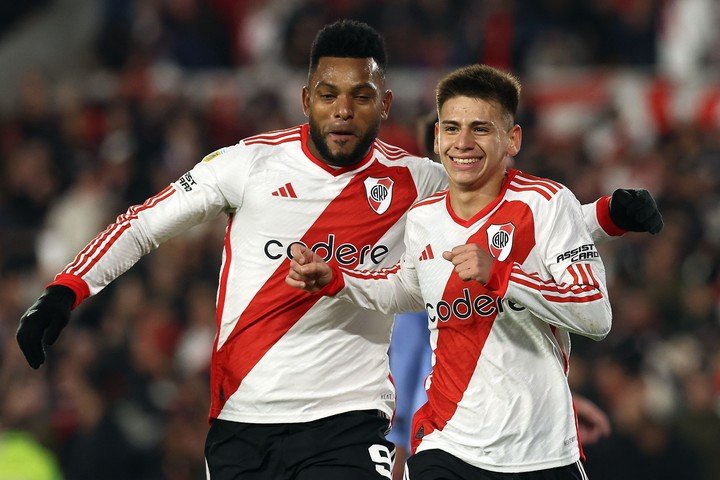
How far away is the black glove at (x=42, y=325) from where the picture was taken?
5.03 m

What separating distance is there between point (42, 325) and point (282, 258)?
3.26 feet

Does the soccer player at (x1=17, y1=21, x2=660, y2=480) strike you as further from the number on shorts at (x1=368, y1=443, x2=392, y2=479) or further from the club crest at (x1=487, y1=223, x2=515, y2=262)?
the club crest at (x1=487, y1=223, x2=515, y2=262)

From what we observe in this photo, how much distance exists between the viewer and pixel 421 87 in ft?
42.1

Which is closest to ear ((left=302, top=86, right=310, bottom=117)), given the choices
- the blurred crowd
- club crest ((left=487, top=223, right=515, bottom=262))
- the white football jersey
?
the white football jersey

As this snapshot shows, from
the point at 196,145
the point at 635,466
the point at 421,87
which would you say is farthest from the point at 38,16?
the point at 635,466

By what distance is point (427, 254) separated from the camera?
5.15 metres

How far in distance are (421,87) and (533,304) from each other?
8.29 m

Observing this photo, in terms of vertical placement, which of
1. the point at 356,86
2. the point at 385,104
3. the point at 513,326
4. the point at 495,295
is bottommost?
the point at 513,326

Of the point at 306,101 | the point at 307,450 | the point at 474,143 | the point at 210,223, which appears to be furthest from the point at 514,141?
the point at 210,223

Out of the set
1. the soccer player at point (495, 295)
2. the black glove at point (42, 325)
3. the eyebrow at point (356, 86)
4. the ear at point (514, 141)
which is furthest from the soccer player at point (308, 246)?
the ear at point (514, 141)

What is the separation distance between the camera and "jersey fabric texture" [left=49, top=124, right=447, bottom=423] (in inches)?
212

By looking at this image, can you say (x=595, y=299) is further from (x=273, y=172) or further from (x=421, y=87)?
(x=421, y=87)

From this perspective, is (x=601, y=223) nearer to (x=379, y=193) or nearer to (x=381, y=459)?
(x=379, y=193)

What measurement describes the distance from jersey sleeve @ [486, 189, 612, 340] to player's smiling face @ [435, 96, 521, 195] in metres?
0.30
